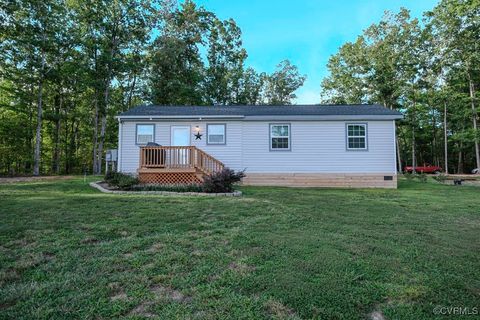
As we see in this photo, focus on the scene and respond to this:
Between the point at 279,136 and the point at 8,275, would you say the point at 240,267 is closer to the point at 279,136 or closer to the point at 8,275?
the point at 8,275

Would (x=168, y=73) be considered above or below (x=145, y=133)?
above

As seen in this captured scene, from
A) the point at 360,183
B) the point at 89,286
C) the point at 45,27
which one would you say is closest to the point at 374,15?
the point at 360,183

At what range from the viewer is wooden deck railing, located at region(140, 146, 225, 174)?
1030 centimetres

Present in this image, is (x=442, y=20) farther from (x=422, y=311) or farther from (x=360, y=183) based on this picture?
(x=422, y=311)

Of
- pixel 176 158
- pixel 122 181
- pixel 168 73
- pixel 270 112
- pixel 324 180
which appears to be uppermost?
pixel 168 73

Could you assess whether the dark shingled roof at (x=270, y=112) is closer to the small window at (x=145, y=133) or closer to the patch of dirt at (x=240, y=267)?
the small window at (x=145, y=133)

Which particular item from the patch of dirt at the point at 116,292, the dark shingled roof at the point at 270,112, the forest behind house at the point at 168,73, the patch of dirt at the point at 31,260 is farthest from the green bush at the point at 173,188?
the forest behind house at the point at 168,73

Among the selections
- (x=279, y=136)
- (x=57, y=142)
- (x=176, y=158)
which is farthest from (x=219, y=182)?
(x=57, y=142)

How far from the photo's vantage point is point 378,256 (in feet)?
10.7

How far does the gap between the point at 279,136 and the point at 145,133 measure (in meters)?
6.00

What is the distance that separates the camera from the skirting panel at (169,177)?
10.3 metres

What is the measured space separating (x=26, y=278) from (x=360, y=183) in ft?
38.1

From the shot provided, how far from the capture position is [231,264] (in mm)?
3002

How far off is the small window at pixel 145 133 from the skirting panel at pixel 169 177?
6.84 ft
